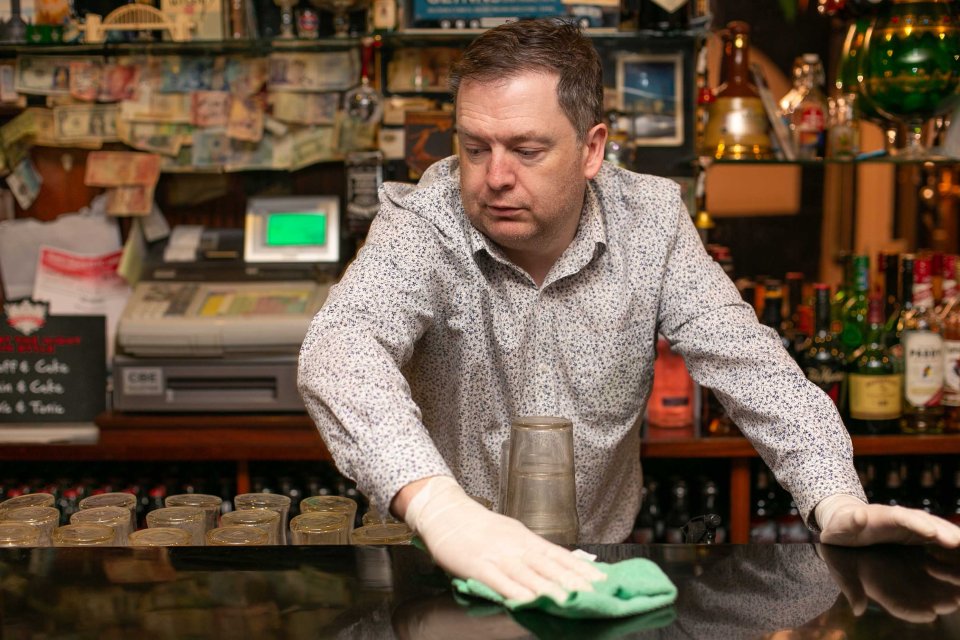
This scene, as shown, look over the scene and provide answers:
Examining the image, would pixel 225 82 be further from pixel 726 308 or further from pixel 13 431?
pixel 726 308

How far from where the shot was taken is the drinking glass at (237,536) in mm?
1257

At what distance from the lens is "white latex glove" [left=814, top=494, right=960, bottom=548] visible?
1.19 meters

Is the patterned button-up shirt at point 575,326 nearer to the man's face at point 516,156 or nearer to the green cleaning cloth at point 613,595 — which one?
the man's face at point 516,156

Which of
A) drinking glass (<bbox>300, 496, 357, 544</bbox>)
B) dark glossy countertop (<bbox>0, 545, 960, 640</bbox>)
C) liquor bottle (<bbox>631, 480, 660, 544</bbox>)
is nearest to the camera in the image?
dark glossy countertop (<bbox>0, 545, 960, 640</bbox>)

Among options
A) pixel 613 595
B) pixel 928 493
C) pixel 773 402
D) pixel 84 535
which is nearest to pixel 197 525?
pixel 84 535

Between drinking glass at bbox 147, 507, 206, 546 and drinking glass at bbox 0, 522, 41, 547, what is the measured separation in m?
0.12

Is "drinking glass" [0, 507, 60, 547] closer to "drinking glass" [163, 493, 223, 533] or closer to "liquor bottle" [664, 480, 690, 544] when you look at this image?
"drinking glass" [163, 493, 223, 533]

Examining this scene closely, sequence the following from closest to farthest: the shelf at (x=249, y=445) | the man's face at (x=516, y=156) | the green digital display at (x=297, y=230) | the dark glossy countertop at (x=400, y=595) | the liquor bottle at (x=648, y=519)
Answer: the dark glossy countertop at (x=400, y=595) < the man's face at (x=516, y=156) < the shelf at (x=249, y=445) < the liquor bottle at (x=648, y=519) < the green digital display at (x=297, y=230)

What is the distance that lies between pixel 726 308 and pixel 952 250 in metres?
2.02

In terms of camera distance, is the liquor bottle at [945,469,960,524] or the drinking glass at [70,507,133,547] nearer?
the drinking glass at [70,507,133,547]

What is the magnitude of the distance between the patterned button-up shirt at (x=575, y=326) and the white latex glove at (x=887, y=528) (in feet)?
1.17

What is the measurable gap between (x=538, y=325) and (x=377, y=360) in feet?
1.83

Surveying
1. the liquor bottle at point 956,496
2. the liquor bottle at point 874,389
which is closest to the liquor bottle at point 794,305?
the liquor bottle at point 874,389

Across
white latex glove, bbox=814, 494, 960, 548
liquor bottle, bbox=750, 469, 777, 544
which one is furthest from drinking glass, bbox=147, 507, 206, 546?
liquor bottle, bbox=750, 469, 777, 544
